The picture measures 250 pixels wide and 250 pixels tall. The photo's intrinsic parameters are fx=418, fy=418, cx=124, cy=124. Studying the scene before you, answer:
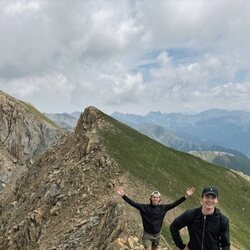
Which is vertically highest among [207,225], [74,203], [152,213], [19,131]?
[19,131]

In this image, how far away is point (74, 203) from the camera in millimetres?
47781

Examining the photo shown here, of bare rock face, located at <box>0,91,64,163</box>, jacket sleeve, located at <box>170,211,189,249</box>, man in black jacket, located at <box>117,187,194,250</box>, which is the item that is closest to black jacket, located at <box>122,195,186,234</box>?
man in black jacket, located at <box>117,187,194,250</box>

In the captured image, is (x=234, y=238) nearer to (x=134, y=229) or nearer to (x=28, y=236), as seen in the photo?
(x=134, y=229)

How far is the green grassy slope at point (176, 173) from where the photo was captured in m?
54.5

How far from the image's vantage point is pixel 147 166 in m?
58.3

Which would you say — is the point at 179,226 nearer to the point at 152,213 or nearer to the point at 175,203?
the point at 175,203

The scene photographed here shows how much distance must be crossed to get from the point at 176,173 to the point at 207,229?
52.3 meters

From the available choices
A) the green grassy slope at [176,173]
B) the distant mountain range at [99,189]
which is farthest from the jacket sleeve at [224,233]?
the green grassy slope at [176,173]

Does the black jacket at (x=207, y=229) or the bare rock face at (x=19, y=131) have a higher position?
the bare rock face at (x=19, y=131)

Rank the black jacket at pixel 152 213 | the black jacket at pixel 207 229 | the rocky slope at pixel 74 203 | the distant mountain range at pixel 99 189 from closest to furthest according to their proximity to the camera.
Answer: the black jacket at pixel 207 229 < the black jacket at pixel 152 213 < the rocky slope at pixel 74 203 < the distant mountain range at pixel 99 189

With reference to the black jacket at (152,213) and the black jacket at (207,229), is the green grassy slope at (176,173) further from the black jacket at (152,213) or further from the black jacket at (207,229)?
the black jacket at (207,229)

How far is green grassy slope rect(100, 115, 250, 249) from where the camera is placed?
2146 inches

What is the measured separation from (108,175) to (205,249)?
38579mm

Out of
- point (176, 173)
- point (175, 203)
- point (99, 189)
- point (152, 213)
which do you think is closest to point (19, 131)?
point (176, 173)
